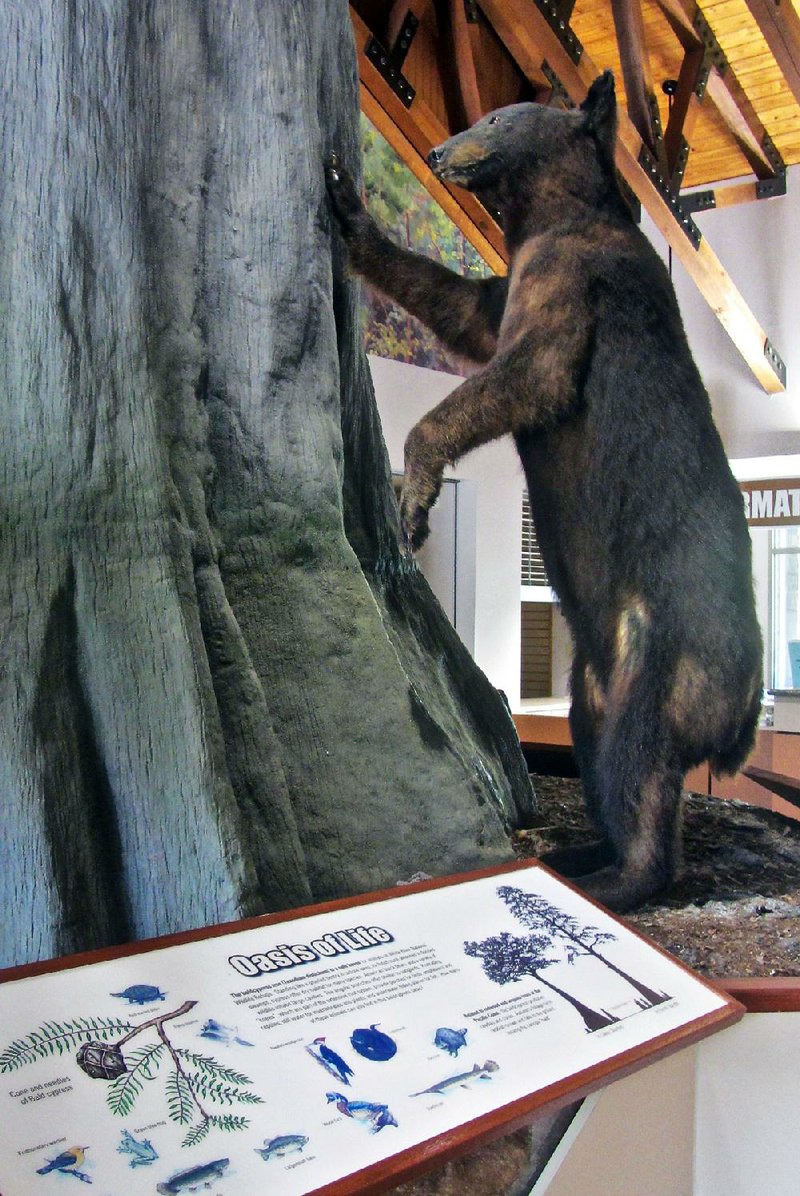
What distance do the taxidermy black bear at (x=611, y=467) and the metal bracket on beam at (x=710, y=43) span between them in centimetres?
61

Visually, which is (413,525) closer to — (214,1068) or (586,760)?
(586,760)

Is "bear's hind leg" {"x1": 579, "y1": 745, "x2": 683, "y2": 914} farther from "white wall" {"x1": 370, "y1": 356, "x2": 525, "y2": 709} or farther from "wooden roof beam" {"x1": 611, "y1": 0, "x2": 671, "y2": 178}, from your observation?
"wooden roof beam" {"x1": 611, "y1": 0, "x2": 671, "y2": 178}

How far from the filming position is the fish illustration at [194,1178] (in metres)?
0.70

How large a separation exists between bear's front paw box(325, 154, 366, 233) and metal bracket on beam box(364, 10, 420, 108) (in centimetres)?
44

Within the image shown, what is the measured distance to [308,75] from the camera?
1.62 meters

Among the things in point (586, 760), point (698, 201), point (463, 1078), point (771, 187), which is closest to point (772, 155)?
point (771, 187)

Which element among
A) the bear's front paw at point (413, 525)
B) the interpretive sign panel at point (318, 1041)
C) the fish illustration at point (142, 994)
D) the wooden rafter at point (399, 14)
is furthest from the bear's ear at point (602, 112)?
the fish illustration at point (142, 994)

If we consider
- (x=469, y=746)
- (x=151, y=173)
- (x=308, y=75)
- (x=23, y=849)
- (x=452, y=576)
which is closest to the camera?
(x=23, y=849)

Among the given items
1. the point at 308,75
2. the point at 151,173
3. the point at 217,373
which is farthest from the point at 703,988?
the point at 308,75

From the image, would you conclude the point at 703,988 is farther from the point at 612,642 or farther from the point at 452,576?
the point at 452,576

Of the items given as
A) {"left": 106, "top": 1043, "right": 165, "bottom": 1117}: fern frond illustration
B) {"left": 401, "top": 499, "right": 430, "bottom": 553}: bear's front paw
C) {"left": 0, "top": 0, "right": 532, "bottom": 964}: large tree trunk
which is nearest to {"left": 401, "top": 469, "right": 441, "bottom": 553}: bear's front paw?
{"left": 401, "top": 499, "right": 430, "bottom": 553}: bear's front paw

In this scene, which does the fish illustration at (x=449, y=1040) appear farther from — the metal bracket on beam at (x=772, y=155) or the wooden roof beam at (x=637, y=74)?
the metal bracket on beam at (x=772, y=155)

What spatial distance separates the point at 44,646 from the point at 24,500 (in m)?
0.19

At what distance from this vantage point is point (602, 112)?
174 centimetres
